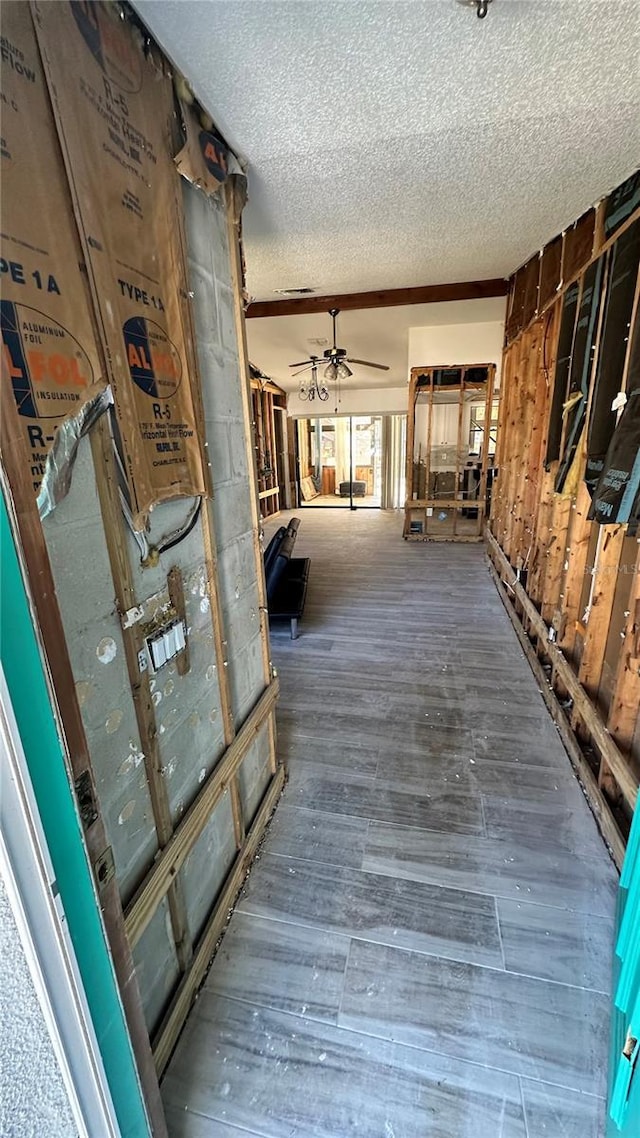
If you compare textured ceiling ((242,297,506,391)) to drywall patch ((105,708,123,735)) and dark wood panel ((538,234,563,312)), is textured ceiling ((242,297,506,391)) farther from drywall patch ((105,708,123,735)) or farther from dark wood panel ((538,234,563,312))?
drywall patch ((105,708,123,735))

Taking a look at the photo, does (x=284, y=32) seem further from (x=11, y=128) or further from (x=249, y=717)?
(x=249, y=717)

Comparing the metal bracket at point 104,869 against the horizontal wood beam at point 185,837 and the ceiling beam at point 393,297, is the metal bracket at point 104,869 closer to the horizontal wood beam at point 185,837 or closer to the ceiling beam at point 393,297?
the horizontal wood beam at point 185,837

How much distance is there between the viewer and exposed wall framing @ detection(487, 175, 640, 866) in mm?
1903

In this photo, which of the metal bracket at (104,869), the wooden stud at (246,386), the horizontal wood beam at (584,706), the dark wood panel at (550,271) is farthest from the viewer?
the dark wood panel at (550,271)

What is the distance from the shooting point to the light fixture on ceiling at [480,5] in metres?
1.19

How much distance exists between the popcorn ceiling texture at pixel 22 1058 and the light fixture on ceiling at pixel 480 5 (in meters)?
2.20

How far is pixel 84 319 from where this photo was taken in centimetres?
90

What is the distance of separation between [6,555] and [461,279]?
4.73 metres

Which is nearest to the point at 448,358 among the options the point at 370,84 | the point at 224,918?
the point at 370,84

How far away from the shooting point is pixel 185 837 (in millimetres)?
1336

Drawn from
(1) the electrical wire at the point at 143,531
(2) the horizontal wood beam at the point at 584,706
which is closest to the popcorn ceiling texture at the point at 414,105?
(1) the electrical wire at the point at 143,531

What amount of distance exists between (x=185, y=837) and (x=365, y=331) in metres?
7.15

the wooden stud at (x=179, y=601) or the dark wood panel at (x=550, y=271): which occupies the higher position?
the dark wood panel at (x=550, y=271)

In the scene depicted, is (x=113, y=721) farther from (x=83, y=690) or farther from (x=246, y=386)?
(x=246, y=386)
